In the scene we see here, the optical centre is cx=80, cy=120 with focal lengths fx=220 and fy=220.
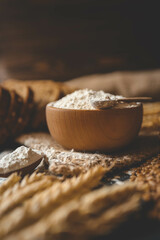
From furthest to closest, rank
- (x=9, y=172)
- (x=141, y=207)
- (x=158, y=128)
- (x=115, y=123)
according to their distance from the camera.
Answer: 1. (x=158, y=128)
2. (x=115, y=123)
3. (x=9, y=172)
4. (x=141, y=207)

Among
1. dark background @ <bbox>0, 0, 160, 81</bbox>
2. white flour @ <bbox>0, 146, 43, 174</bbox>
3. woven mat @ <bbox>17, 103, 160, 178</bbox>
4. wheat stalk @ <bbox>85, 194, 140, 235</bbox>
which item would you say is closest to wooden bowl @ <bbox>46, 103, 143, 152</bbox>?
woven mat @ <bbox>17, 103, 160, 178</bbox>

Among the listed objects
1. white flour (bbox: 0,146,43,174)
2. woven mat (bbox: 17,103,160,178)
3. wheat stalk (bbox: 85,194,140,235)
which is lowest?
woven mat (bbox: 17,103,160,178)

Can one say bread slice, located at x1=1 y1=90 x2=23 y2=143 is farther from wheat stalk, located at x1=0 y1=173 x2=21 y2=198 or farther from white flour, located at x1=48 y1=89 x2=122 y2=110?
wheat stalk, located at x1=0 y1=173 x2=21 y2=198

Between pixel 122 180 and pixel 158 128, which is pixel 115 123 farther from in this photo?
pixel 158 128

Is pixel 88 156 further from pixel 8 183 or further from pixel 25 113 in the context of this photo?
pixel 25 113

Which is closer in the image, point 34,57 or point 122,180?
point 122,180

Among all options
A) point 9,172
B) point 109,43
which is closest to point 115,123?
point 9,172
